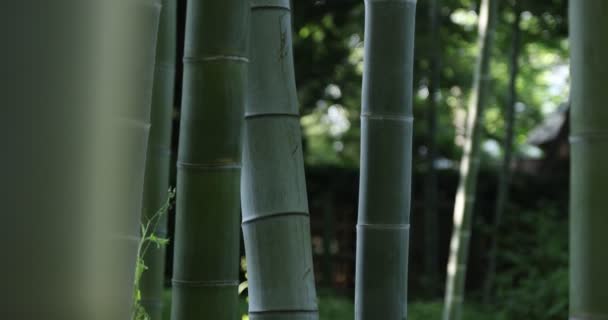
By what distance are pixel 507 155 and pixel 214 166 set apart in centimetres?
704

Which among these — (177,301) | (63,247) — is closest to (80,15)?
(63,247)

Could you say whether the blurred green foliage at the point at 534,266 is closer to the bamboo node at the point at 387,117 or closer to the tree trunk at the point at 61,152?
the bamboo node at the point at 387,117

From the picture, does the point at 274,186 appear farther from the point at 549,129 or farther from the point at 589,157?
the point at 549,129

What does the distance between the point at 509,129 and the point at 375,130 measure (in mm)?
6499

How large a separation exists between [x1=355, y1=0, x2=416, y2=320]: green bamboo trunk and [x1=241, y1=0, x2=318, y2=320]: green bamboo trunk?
0.29 m

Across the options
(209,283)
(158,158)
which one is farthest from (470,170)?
(209,283)

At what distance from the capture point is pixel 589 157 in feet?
3.91

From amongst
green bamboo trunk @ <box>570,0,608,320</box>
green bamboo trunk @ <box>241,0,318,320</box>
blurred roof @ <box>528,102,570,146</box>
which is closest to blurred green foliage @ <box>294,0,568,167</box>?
blurred roof @ <box>528,102,570,146</box>

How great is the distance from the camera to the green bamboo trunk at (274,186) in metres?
1.72

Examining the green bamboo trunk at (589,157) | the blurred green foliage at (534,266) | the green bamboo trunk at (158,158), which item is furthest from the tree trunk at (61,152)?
the blurred green foliage at (534,266)

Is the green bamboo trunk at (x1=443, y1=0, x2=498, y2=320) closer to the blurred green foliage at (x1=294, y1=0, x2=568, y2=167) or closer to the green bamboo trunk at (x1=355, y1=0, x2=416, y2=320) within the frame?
the green bamboo trunk at (x1=355, y1=0, x2=416, y2=320)

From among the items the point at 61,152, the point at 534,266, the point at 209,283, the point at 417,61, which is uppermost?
the point at 417,61

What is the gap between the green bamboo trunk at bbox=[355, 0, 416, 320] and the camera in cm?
201

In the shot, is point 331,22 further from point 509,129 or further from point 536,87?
point 536,87
